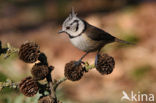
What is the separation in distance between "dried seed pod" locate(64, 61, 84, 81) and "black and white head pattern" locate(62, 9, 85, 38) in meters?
0.33

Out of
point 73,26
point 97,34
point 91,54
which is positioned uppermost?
point 73,26

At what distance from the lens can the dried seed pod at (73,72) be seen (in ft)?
5.29

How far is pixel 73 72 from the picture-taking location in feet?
5.30

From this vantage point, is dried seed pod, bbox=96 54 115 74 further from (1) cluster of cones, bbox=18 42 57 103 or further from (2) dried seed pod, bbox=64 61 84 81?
(1) cluster of cones, bbox=18 42 57 103

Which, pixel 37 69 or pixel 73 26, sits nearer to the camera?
pixel 37 69

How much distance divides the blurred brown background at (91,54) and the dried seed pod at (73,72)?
60 centimetres

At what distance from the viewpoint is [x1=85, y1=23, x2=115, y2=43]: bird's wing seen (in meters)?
2.25

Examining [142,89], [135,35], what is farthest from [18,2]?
[142,89]

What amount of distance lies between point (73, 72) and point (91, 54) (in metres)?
4.21

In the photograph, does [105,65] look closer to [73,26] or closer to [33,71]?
[33,71]

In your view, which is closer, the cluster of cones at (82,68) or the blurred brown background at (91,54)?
the cluster of cones at (82,68)

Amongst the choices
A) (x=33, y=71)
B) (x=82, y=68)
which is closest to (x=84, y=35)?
(x=82, y=68)

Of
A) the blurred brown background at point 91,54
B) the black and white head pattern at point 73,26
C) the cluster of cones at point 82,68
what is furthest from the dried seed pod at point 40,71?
the blurred brown background at point 91,54

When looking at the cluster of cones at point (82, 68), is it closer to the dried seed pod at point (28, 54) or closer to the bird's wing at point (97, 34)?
the dried seed pod at point (28, 54)
